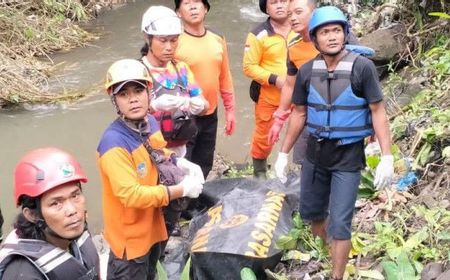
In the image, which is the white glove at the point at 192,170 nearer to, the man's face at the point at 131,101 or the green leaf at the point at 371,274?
the man's face at the point at 131,101

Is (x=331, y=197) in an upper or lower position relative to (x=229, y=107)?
lower

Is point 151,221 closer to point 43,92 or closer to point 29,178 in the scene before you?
point 29,178

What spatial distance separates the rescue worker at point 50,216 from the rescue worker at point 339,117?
145 centimetres

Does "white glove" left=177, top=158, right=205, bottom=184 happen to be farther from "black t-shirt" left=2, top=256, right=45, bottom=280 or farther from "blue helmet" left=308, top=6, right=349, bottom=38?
"black t-shirt" left=2, top=256, right=45, bottom=280

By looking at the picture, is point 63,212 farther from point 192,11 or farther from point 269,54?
point 269,54

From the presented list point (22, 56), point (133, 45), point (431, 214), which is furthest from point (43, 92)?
point (431, 214)

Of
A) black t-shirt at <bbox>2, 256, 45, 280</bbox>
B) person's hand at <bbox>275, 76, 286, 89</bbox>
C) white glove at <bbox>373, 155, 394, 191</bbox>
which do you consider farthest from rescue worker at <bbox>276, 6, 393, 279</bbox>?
black t-shirt at <bbox>2, 256, 45, 280</bbox>

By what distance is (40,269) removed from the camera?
79.5 inches

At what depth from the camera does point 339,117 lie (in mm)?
3117

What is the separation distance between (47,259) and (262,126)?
2889mm

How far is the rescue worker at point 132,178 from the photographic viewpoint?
292cm

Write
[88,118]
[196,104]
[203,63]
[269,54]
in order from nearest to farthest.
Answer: [196,104]
[203,63]
[269,54]
[88,118]

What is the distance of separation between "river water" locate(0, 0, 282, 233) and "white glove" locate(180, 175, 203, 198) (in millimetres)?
2149

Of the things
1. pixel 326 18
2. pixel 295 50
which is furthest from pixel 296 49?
pixel 326 18
